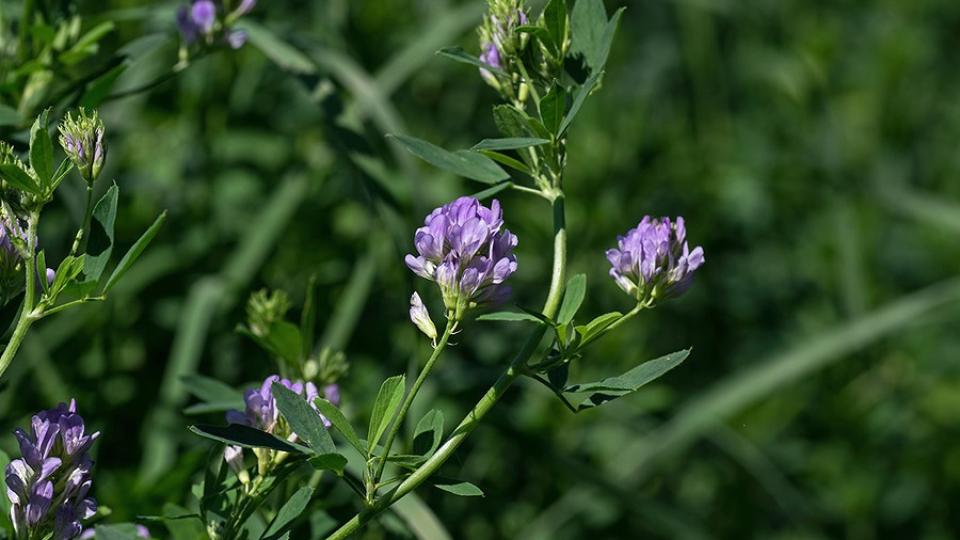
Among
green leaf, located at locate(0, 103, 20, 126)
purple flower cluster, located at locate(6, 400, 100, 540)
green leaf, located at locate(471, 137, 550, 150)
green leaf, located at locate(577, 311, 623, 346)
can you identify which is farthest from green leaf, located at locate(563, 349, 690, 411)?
green leaf, located at locate(0, 103, 20, 126)

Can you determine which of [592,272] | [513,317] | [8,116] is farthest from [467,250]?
[592,272]

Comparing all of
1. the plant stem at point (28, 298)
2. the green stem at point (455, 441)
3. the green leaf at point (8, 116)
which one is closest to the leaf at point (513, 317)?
the green stem at point (455, 441)

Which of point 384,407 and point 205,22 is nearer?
point 384,407

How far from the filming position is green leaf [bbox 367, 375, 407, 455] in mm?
690

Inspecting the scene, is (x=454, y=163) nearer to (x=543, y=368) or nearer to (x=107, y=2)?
(x=543, y=368)

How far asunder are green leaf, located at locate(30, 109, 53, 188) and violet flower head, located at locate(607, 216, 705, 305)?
0.92 feet

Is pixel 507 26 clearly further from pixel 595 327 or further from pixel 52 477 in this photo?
pixel 52 477

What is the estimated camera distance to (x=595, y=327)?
68cm

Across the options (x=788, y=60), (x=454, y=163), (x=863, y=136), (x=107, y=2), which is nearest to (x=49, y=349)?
(x=107, y=2)

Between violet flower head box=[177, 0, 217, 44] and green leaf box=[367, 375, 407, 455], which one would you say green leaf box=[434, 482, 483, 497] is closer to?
green leaf box=[367, 375, 407, 455]

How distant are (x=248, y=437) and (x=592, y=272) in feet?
3.87

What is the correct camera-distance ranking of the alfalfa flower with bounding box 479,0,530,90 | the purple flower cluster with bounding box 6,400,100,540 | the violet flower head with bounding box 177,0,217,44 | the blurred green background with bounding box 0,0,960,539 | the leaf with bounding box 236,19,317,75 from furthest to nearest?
the blurred green background with bounding box 0,0,960,539, the leaf with bounding box 236,19,317,75, the violet flower head with bounding box 177,0,217,44, the alfalfa flower with bounding box 479,0,530,90, the purple flower cluster with bounding box 6,400,100,540

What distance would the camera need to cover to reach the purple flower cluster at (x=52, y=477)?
0.63m

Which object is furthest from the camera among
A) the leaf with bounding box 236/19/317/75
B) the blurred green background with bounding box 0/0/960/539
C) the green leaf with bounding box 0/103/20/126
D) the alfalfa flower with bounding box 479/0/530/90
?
the blurred green background with bounding box 0/0/960/539
